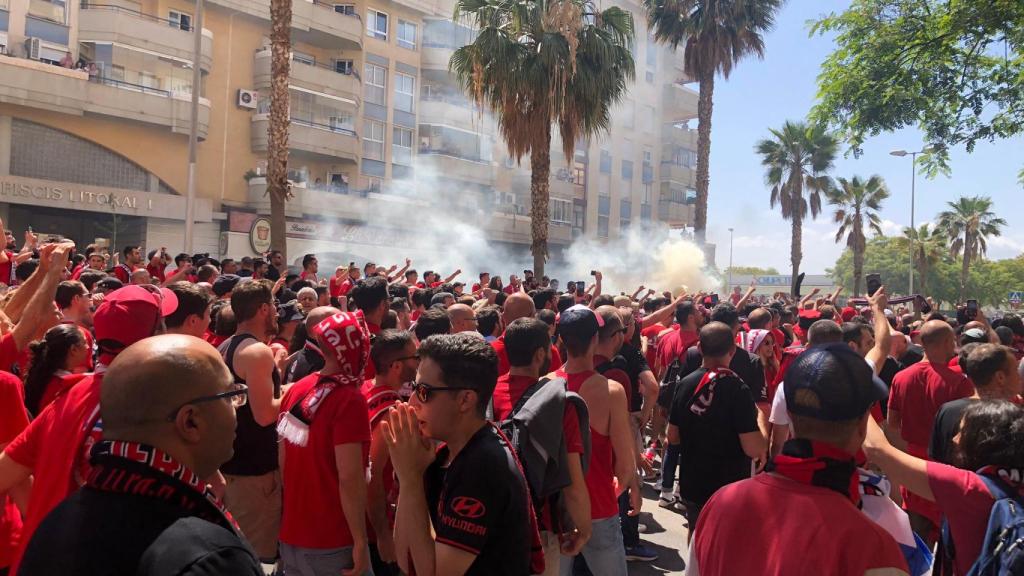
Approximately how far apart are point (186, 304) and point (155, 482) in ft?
7.99

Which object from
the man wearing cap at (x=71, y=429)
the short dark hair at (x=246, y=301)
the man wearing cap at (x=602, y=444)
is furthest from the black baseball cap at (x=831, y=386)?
the short dark hair at (x=246, y=301)

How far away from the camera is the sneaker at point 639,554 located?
18.7 ft

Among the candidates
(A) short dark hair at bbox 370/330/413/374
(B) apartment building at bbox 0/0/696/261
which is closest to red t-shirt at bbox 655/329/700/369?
(A) short dark hair at bbox 370/330/413/374

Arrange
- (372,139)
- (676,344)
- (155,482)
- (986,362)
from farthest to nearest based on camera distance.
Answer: (372,139), (676,344), (986,362), (155,482)

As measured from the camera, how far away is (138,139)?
81.4 feet

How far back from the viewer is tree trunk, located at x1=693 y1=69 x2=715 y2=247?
25688mm

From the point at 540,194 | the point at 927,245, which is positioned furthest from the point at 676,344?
the point at 927,245

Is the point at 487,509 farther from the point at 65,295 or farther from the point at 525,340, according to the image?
the point at 65,295

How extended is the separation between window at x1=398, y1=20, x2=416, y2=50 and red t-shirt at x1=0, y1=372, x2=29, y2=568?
33.2 m

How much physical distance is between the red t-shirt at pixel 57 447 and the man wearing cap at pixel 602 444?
88.8 inches

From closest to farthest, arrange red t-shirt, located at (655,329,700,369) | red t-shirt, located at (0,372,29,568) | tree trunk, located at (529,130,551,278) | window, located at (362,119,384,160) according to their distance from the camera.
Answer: red t-shirt, located at (0,372,29,568)
red t-shirt, located at (655,329,700,369)
tree trunk, located at (529,130,551,278)
window, located at (362,119,384,160)

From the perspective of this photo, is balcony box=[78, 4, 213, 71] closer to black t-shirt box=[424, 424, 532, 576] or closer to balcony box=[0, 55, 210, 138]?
balcony box=[0, 55, 210, 138]

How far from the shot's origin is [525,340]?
3514 millimetres

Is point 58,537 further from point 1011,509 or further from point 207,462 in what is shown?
point 1011,509
